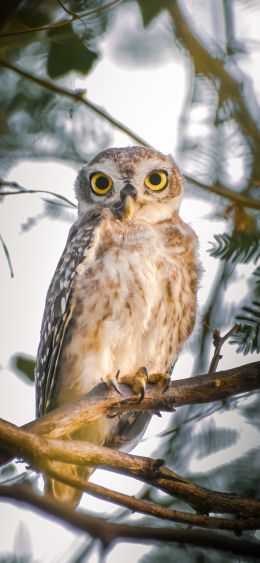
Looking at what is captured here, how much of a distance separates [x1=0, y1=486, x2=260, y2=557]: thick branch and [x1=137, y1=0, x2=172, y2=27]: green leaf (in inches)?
93.0

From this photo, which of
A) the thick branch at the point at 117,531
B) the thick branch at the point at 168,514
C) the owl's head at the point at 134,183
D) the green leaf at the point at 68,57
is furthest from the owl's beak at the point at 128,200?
the thick branch at the point at 117,531

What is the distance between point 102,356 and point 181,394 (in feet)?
3.20

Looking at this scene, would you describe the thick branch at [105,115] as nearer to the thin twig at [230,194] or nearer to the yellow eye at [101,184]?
the thin twig at [230,194]

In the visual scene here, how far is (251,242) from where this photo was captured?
2.85 meters

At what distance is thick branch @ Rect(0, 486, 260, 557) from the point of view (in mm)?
1304

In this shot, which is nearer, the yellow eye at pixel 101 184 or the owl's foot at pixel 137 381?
the owl's foot at pixel 137 381

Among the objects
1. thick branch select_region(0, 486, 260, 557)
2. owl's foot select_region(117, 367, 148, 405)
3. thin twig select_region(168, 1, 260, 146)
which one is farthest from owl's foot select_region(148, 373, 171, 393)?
thick branch select_region(0, 486, 260, 557)

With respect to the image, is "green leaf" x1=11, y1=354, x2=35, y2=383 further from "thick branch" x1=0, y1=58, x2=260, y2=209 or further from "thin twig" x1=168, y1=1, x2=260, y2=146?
"thin twig" x1=168, y1=1, x2=260, y2=146

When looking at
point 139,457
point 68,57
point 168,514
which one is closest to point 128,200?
point 68,57

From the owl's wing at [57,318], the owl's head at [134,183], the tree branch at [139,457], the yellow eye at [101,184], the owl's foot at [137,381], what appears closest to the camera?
the tree branch at [139,457]

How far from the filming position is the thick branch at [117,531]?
1304 mm

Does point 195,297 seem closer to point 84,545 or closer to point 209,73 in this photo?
point 209,73

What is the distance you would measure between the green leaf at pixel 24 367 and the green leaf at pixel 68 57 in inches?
62.4

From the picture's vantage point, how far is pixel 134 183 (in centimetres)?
417
